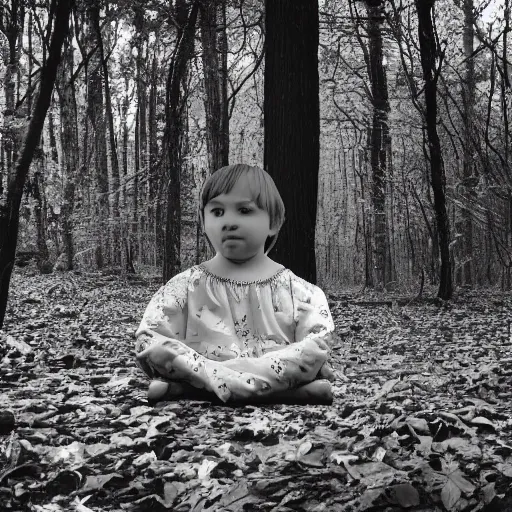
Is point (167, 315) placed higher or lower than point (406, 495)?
higher

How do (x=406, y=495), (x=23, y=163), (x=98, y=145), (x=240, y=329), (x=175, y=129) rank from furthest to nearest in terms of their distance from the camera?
(x=98, y=145)
(x=175, y=129)
(x=23, y=163)
(x=240, y=329)
(x=406, y=495)

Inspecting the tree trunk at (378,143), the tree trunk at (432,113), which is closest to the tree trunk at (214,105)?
the tree trunk at (432,113)

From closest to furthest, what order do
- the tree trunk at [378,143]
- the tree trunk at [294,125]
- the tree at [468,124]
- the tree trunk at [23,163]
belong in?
1. the tree trunk at [23,163]
2. the tree trunk at [294,125]
3. the tree at [468,124]
4. the tree trunk at [378,143]

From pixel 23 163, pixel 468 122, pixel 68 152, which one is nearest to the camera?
pixel 23 163

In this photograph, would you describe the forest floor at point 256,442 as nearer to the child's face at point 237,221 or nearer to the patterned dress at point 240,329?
the patterned dress at point 240,329

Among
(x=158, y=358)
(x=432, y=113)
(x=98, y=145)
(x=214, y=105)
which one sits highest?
(x=98, y=145)

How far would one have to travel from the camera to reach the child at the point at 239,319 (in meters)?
2.75

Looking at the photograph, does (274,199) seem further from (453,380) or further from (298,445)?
(453,380)

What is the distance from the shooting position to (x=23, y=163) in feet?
14.3

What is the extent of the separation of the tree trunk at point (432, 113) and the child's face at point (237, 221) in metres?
6.22

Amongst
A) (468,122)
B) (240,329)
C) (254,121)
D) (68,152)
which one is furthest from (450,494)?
(254,121)

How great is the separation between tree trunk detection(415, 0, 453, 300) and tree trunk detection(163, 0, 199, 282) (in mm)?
3435

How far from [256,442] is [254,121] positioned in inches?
768

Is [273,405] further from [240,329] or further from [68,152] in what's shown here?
[68,152]
